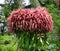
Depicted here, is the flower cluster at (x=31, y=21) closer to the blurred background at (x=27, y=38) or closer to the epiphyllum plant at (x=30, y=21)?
the epiphyllum plant at (x=30, y=21)

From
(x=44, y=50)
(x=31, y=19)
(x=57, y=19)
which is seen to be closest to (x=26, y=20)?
(x=31, y=19)

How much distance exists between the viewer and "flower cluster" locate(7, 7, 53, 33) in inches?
86.3

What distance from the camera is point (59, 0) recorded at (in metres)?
3.54

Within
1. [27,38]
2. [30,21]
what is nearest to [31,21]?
[30,21]

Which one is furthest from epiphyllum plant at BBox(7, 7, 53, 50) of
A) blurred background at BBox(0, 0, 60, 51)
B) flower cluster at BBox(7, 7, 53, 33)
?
blurred background at BBox(0, 0, 60, 51)

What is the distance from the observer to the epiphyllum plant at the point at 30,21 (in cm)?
219

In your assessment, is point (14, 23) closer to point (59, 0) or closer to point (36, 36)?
point (36, 36)

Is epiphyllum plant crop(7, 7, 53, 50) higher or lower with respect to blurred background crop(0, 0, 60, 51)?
higher

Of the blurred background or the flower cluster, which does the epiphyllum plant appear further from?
the blurred background

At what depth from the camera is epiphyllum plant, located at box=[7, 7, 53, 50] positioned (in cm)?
219

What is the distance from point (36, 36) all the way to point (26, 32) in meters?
0.11

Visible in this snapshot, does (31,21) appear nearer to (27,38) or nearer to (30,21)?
(30,21)

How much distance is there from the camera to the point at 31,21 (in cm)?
219

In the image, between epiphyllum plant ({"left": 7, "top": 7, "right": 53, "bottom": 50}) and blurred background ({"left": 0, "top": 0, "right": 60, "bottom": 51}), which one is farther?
blurred background ({"left": 0, "top": 0, "right": 60, "bottom": 51})
